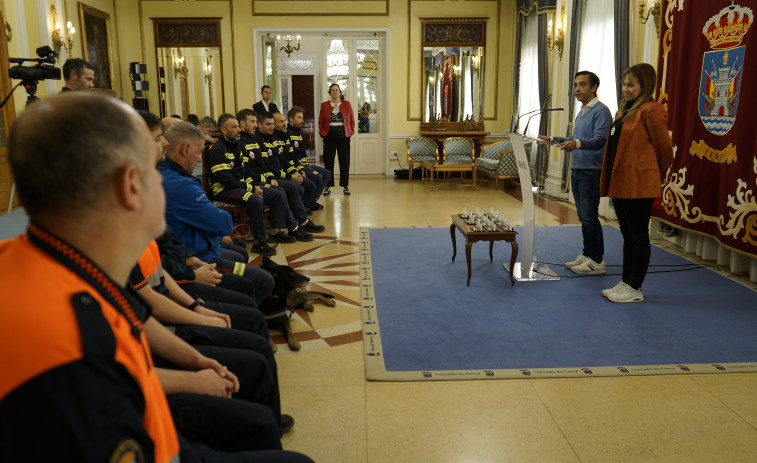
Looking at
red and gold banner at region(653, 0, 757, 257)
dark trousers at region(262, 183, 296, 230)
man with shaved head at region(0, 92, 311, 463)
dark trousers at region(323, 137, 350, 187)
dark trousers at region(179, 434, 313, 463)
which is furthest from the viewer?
dark trousers at region(323, 137, 350, 187)

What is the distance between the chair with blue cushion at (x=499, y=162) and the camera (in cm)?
963

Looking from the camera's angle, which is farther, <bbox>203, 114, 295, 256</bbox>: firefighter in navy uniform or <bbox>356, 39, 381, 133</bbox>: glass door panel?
<bbox>356, 39, 381, 133</bbox>: glass door panel

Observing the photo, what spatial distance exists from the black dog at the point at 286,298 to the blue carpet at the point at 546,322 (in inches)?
15.0

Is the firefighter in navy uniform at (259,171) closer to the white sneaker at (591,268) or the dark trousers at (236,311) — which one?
the white sneaker at (591,268)

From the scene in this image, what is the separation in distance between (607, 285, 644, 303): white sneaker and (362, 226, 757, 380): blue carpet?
5cm

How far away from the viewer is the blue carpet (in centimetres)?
299

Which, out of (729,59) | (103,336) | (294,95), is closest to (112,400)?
(103,336)

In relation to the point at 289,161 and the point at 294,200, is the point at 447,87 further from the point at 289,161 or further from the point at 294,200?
the point at 294,200

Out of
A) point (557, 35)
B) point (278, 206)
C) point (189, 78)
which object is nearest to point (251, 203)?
point (278, 206)

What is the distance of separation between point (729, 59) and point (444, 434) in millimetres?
4024

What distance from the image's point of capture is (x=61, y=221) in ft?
2.77

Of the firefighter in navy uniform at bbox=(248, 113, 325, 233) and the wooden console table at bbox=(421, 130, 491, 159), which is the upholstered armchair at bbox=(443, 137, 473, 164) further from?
the firefighter in navy uniform at bbox=(248, 113, 325, 233)

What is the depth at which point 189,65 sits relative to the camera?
1071 cm

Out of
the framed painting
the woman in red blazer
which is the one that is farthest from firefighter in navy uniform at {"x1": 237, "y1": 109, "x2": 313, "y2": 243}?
the framed painting
